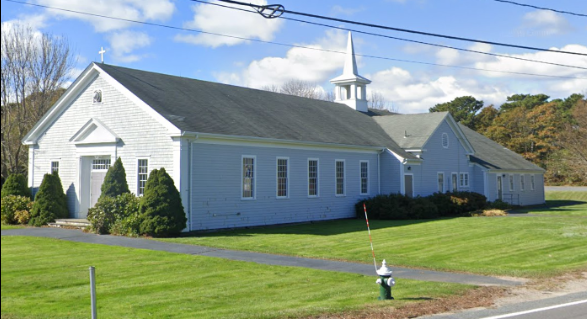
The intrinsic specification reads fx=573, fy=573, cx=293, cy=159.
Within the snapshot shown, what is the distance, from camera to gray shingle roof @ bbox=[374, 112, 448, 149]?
3362 cm

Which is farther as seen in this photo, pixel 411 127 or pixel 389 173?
pixel 411 127

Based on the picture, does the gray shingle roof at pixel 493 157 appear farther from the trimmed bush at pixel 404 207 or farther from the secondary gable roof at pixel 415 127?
the trimmed bush at pixel 404 207

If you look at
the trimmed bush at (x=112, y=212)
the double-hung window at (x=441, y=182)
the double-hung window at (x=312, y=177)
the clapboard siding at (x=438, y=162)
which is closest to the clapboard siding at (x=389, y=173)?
the clapboard siding at (x=438, y=162)

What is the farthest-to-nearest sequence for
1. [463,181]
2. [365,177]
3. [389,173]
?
[463,181], [389,173], [365,177]

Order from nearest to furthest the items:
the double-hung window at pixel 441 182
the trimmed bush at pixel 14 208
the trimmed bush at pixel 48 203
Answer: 1. the trimmed bush at pixel 48 203
2. the trimmed bush at pixel 14 208
3. the double-hung window at pixel 441 182

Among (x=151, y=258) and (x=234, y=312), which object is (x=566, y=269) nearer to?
(x=234, y=312)

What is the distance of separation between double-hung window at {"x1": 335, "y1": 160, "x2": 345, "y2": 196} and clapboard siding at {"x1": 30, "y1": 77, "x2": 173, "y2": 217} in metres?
10.1

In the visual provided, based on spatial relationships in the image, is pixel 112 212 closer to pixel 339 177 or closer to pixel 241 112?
pixel 241 112

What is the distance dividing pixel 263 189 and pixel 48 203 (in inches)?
348

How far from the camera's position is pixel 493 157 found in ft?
140

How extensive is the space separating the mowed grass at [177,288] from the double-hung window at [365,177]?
54.9 feet

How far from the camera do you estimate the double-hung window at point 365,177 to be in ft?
101

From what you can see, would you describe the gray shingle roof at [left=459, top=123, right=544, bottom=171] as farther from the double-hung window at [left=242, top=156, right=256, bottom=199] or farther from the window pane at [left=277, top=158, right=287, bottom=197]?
the double-hung window at [left=242, top=156, right=256, bottom=199]

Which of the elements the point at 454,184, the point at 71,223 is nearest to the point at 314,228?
the point at 71,223
